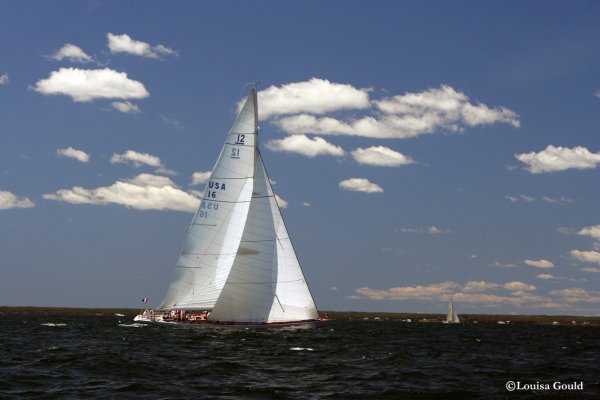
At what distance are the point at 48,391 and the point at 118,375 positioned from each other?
5456mm

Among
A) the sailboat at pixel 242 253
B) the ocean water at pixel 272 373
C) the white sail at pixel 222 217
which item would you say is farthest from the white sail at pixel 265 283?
the ocean water at pixel 272 373

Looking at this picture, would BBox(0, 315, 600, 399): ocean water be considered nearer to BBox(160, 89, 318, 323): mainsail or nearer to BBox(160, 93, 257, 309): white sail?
BBox(160, 89, 318, 323): mainsail

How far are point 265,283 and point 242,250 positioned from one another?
13.6 ft

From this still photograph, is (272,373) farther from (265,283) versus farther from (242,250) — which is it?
(242,250)

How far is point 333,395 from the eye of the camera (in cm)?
2762

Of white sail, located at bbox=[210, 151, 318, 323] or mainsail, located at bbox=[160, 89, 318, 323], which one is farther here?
mainsail, located at bbox=[160, 89, 318, 323]

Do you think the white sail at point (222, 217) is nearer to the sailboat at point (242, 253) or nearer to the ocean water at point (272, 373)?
the sailboat at point (242, 253)

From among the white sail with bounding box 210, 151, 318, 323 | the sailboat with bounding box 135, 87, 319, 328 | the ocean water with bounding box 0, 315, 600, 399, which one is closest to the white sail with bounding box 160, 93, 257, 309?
the sailboat with bounding box 135, 87, 319, 328

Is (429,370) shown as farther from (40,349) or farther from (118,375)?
(40,349)

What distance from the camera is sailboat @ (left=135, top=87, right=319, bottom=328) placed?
67.7 meters

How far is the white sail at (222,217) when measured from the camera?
69.1 meters

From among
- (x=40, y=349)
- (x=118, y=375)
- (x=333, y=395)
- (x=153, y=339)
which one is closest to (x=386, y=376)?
(x=333, y=395)

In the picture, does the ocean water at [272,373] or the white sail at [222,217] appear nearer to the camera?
the ocean water at [272,373]

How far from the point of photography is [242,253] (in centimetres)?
6819
